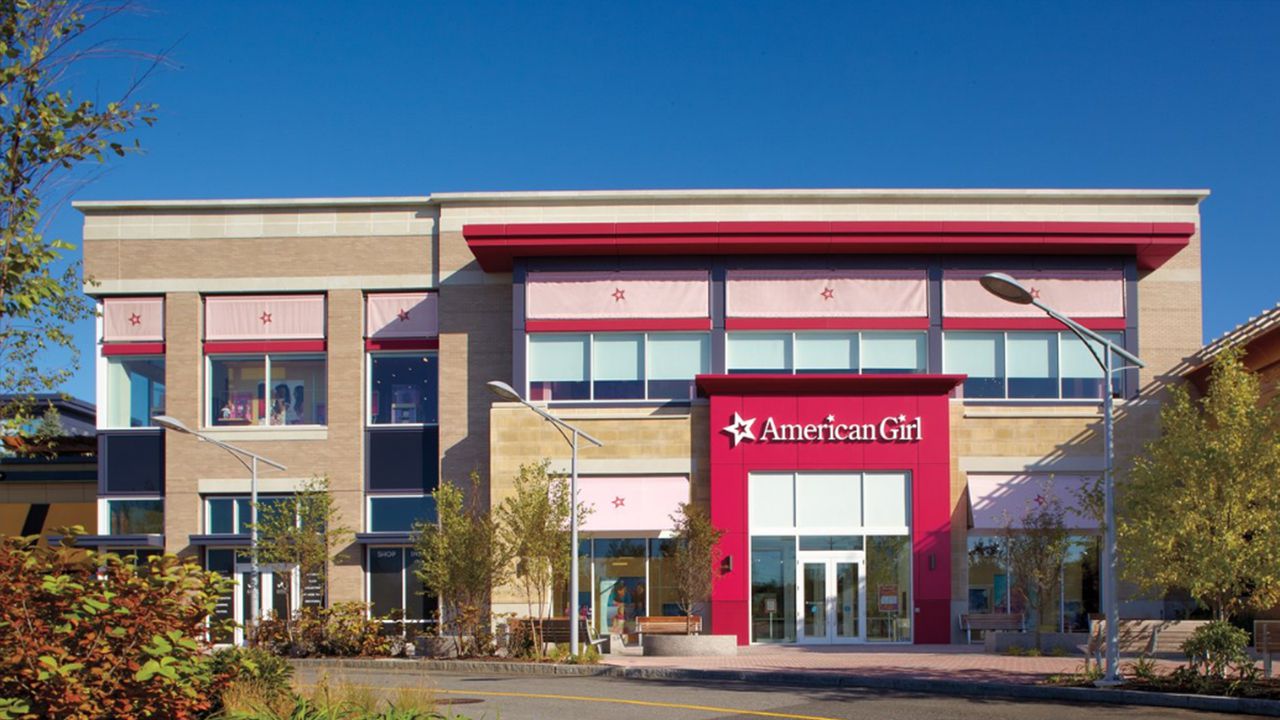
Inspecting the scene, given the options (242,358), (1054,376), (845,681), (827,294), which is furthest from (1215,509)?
(242,358)

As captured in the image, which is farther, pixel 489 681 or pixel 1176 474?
pixel 489 681

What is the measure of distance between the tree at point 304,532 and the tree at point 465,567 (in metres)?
3.86

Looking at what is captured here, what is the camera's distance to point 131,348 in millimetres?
39531

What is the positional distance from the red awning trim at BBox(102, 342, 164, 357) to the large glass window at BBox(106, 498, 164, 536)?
4.36m

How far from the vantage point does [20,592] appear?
1132 cm

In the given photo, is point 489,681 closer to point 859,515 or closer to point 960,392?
point 859,515

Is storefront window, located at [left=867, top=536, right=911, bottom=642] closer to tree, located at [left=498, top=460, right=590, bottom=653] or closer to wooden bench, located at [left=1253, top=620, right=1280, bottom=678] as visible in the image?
tree, located at [left=498, top=460, right=590, bottom=653]

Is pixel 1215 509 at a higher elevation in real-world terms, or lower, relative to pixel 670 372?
lower

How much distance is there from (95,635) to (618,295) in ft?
87.6

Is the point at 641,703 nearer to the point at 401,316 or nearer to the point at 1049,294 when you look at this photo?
the point at 401,316

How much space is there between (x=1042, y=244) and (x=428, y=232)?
17427mm

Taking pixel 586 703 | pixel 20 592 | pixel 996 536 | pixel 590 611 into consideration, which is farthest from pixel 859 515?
pixel 20 592

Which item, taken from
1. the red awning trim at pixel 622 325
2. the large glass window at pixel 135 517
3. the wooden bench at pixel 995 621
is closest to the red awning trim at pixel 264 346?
the large glass window at pixel 135 517

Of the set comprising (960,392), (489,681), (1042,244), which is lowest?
(489,681)
